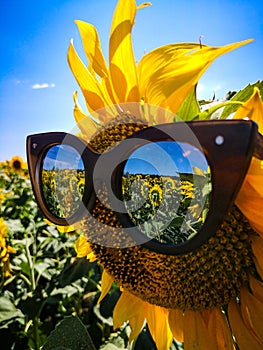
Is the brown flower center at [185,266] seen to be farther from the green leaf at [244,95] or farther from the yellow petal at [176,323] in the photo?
the green leaf at [244,95]

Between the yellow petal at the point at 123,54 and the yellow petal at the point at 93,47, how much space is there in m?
0.05

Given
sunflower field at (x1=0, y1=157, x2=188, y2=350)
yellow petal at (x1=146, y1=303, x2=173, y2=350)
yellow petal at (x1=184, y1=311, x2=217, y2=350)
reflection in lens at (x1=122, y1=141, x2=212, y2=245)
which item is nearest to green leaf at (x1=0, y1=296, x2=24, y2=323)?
sunflower field at (x1=0, y1=157, x2=188, y2=350)

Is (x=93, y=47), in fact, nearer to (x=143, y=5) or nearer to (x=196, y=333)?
(x=143, y=5)

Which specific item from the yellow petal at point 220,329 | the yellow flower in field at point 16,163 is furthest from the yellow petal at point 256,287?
the yellow flower in field at point 16,163

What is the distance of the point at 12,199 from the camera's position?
3.46 m

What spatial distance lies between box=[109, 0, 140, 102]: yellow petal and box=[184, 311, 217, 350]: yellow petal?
0.46 meters

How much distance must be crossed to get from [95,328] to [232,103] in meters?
1.59

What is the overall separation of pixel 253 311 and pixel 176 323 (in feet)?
0.66

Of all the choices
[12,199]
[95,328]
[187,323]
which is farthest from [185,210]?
[12,199]

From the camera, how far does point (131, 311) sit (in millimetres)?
980

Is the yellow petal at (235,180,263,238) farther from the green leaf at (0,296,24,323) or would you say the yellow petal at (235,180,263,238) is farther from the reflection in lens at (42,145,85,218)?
the green leaf at (0,296,24,323)

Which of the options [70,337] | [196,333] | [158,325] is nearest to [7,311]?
[70,337]

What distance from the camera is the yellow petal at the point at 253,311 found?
2.37 feet

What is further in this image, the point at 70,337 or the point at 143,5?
the point at 70,337
